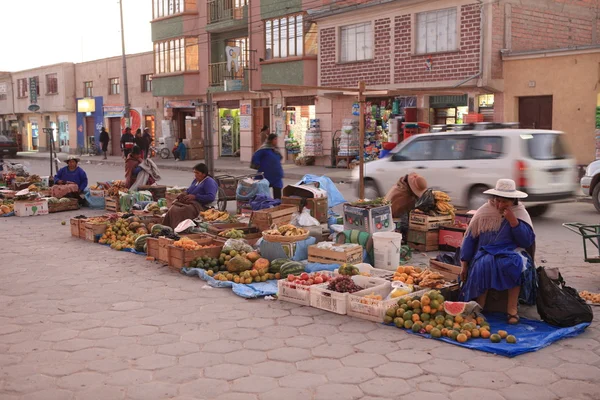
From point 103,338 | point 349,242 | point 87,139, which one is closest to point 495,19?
point 349,242

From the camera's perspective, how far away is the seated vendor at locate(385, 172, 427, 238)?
10.5 m

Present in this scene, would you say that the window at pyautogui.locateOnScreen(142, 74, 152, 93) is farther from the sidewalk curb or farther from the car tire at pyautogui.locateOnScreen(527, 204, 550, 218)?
the car tire at pyautogui.locateOnScreen(527, 204, 550, 218)

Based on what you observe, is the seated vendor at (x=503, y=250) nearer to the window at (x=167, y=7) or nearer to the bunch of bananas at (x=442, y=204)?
the bunch of bananas at (x=442, y=204)

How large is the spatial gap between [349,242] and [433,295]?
2.94m

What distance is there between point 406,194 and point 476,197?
263 centimetres

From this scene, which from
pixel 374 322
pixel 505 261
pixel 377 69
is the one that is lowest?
pixel 374 322

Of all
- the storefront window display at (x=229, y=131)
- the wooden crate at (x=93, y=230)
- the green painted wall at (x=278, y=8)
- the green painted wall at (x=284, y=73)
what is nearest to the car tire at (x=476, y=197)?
the wooden crate at (x=93, y=230)

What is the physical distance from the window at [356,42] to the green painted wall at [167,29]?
1187 cm

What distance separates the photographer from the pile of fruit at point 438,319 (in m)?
5.86

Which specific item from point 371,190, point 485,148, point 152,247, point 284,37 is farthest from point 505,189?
point 284,37

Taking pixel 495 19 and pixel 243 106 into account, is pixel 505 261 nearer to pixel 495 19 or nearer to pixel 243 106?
pixel 495 19

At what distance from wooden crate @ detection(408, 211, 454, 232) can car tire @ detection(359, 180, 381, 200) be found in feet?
14.2

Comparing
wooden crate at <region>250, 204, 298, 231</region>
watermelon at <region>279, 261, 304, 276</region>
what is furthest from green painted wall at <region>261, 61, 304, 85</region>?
watermelon at <region>279, 261, 304, 276</region>

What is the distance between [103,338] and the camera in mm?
6023
